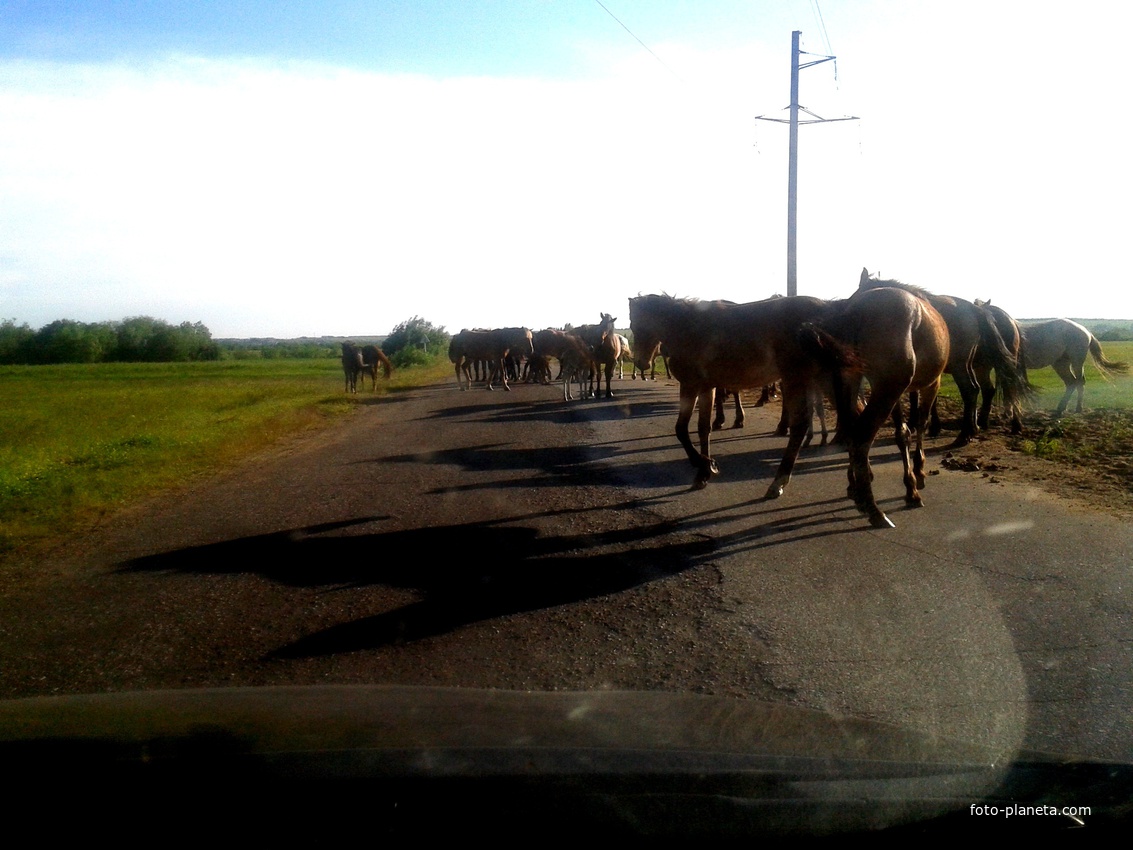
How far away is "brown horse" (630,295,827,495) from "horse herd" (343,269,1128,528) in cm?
1

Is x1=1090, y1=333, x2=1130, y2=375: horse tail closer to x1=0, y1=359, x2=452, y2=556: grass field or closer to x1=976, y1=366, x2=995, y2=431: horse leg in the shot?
x1=976, y1=366, x2=995, y2=431: horse leg

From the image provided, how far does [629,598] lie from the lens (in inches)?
230

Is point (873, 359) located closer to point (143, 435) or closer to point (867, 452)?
point (867, 452)

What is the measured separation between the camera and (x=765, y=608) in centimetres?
553

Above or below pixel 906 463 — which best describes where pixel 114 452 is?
below

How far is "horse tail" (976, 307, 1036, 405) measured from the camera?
12.1 metres

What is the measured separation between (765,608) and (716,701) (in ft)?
6.25

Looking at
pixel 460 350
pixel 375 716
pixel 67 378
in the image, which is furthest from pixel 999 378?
pixel 67 378

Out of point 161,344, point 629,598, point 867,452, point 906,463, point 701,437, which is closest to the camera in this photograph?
point 629,598

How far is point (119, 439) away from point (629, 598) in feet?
47.0

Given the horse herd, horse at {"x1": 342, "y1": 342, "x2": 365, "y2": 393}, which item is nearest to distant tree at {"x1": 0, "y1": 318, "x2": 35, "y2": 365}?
horse at {"x1": 342, "y1": 342, "x2": 365, "y2": 393}

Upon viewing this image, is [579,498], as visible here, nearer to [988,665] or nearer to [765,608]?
[765,608]

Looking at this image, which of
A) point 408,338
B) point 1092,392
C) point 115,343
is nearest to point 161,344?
point 115,343

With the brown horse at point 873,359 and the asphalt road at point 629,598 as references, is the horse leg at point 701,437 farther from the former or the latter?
the brown horse at point 873,359
